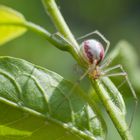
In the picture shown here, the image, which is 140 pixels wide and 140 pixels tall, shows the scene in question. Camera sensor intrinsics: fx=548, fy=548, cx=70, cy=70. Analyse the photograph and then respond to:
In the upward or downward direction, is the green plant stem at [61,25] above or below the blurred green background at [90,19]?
below

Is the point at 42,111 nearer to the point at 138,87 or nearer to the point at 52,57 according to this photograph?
the point at 138,87

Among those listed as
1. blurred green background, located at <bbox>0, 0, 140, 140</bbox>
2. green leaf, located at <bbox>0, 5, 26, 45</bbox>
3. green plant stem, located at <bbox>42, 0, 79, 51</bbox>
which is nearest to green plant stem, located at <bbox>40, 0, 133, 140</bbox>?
green plant stem, located at <bbox>42, 0, 79, 51</bbox>

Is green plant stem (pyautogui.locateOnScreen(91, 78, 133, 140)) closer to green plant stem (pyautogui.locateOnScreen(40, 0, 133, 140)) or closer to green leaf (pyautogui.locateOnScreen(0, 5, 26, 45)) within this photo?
green plant stem (pyautogui.locateOnScreen(40, 0, 133, 140))

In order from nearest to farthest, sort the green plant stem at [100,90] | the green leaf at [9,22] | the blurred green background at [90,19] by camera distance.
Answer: the green leaf at [9,22], the green plant stem at [100,90], the blurred green background at [90,19]

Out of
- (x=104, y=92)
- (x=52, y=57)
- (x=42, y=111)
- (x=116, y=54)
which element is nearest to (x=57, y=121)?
(x=42, y=111)

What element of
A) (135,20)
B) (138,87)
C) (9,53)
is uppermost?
(135,20)

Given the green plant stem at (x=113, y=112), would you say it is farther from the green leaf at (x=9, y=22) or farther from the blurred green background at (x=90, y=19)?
the blurred green background at (x=90, y=19)

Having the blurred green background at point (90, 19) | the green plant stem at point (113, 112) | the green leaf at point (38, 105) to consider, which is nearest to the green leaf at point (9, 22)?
the green leaf at point (38, 105)
